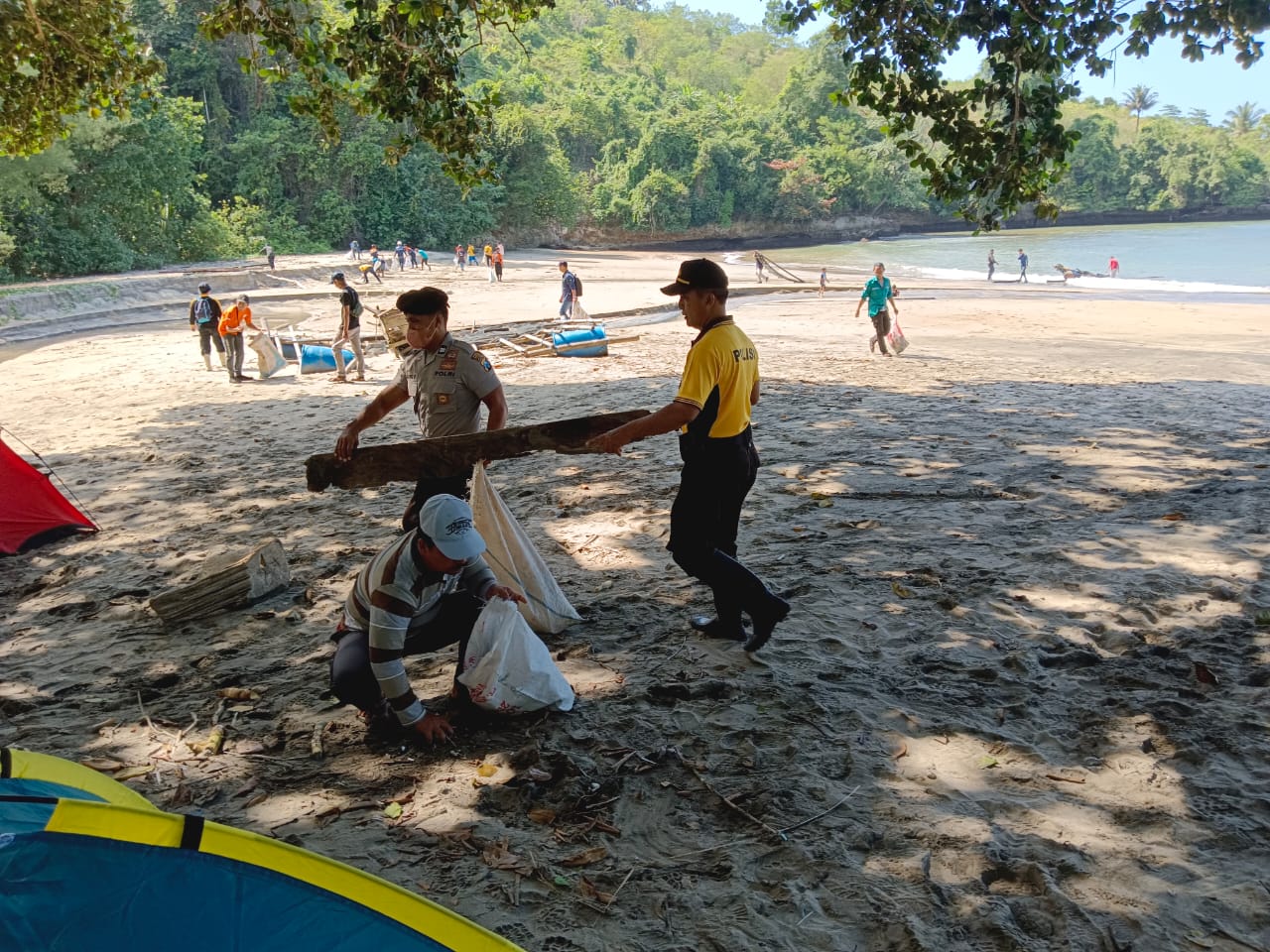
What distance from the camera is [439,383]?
4414 mm

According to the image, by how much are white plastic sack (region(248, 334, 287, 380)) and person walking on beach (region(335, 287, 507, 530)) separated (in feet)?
36.6

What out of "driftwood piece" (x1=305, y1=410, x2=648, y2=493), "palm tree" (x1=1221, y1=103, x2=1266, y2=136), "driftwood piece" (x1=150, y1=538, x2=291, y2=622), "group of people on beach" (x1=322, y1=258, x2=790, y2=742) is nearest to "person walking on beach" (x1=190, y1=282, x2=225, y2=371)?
"driftwood piece" (x1=150, y1=538, x2=291, y2=622)

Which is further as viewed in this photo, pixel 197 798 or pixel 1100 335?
pixel 1100 335

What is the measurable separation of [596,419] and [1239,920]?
2.73 meters

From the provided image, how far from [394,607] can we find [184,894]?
1297 mm

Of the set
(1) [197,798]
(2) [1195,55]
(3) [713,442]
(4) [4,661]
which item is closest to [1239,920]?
(3) [713,442]

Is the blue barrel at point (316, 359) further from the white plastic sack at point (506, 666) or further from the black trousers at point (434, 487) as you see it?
the white plastic sack at point (506, 666)

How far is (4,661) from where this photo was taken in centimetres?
469

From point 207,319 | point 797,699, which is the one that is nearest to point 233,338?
point 207,319

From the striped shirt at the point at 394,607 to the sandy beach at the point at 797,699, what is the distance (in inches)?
13.5

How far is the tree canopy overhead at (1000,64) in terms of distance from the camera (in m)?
5.95

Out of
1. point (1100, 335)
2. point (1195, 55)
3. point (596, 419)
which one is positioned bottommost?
point (1100, 335)

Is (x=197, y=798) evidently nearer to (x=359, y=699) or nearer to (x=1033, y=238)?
(x=359, y=699)

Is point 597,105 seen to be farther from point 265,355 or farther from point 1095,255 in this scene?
point 265,355
